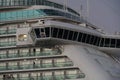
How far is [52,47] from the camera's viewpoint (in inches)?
1992

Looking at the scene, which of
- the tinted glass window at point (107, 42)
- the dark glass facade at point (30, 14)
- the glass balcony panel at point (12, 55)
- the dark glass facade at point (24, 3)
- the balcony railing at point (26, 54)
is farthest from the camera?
the dark glass facade at point (24, 3)

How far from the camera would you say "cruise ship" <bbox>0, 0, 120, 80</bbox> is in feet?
162

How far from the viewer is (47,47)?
5075 centimetres

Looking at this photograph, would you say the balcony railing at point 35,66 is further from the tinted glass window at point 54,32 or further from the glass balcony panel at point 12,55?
the tinted glass window at point 54,32

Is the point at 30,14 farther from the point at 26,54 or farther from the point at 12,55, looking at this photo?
the point at 12,55

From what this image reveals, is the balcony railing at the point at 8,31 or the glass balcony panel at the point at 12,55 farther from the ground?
the balcony railing at the point at 8,31

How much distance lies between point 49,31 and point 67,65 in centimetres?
330

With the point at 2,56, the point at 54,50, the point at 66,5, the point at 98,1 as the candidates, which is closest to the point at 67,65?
the point at 54,50

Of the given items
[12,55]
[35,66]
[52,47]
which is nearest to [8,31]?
[12,55]

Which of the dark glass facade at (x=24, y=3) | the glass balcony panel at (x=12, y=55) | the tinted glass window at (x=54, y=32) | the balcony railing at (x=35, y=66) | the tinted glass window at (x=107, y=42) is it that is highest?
the dark glass facade at (x=24, y=3)

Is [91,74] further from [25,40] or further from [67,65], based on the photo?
[25,40]

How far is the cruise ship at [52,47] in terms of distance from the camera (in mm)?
49344

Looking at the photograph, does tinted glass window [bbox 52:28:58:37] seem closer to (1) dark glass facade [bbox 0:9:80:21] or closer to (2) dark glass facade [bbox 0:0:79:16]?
(1) dark glass facade [bbox 0:9:80:21]

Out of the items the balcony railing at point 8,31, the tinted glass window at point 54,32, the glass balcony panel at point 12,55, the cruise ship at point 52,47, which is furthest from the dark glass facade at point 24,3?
the tinted glass window at point 54,32
